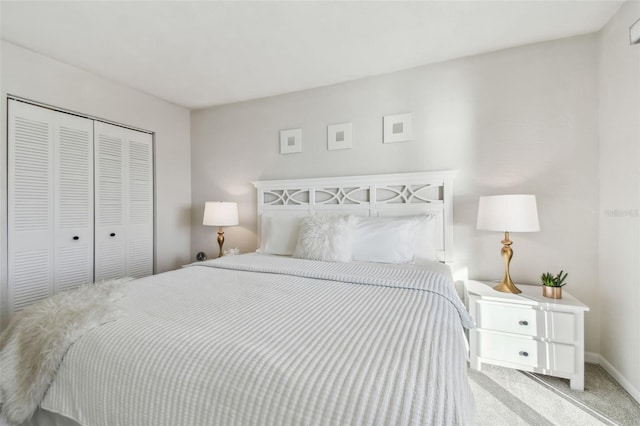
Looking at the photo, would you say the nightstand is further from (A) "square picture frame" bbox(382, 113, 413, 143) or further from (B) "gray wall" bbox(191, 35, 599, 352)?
(A) "square picture frame" bbox(382, 113, 413, 143)

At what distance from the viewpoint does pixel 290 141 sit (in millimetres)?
3152

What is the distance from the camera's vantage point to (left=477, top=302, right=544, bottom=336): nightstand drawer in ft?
6.19

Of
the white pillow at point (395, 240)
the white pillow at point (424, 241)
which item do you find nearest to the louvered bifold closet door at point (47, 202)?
the white pillow at point (395, 240)

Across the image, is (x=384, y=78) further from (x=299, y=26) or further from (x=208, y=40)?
(x=208, y=40)

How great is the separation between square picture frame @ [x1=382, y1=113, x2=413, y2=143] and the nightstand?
1439 mm

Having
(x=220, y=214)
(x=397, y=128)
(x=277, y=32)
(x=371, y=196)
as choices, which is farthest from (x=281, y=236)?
(x=277, y=32)

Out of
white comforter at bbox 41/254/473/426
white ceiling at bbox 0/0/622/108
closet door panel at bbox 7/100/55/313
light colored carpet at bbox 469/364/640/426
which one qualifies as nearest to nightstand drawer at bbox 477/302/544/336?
light colored carpet at bbox 469/364/640/426

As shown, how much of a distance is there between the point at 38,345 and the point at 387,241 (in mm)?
2005

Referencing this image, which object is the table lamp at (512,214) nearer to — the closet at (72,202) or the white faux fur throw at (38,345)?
the white faux fur throw at (38,345)

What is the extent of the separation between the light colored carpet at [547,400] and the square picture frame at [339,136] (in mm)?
2174

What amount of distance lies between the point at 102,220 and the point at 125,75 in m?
1.43

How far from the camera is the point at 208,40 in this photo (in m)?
2.21

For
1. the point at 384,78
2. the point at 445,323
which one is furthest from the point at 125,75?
the point at 445,323

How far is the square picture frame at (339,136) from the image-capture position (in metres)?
2.88
